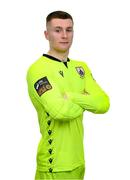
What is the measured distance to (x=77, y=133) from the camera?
510cm

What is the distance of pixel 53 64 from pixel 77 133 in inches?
27.0

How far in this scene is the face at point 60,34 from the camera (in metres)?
5.06

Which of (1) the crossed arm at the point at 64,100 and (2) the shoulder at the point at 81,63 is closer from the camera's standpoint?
(1) the crossed arm at the point at 64,100

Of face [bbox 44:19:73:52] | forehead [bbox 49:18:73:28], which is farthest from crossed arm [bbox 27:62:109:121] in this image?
forehead [bbox 49:18:73:28]

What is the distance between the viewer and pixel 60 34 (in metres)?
5.06

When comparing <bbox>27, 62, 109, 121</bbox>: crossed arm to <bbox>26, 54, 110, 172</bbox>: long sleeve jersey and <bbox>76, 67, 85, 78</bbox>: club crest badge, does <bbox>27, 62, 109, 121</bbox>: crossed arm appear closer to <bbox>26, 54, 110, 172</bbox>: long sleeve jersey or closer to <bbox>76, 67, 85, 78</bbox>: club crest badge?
<bbox>26, 54, 110, 172</bbox>: long sleeve jersey

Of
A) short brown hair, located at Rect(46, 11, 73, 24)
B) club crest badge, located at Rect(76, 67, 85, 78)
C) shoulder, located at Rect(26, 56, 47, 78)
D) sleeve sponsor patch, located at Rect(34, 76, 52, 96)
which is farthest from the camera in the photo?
club crest badge, located at Rect(76, 67, 85, 78)

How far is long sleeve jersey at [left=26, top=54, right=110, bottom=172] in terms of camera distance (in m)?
4.79

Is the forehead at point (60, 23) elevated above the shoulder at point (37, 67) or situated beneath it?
elevated above

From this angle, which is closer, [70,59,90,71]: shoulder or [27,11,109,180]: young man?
[27,11,109,180]: young man

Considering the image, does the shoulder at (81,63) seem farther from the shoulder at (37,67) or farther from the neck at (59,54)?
the shoulder at (37,67)

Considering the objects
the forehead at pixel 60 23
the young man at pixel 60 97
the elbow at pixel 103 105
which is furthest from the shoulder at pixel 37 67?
the elbow at pixel 103 105

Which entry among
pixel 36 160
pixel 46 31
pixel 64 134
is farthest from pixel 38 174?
pixel 46 31

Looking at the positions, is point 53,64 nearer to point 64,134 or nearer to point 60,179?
point 64,134
